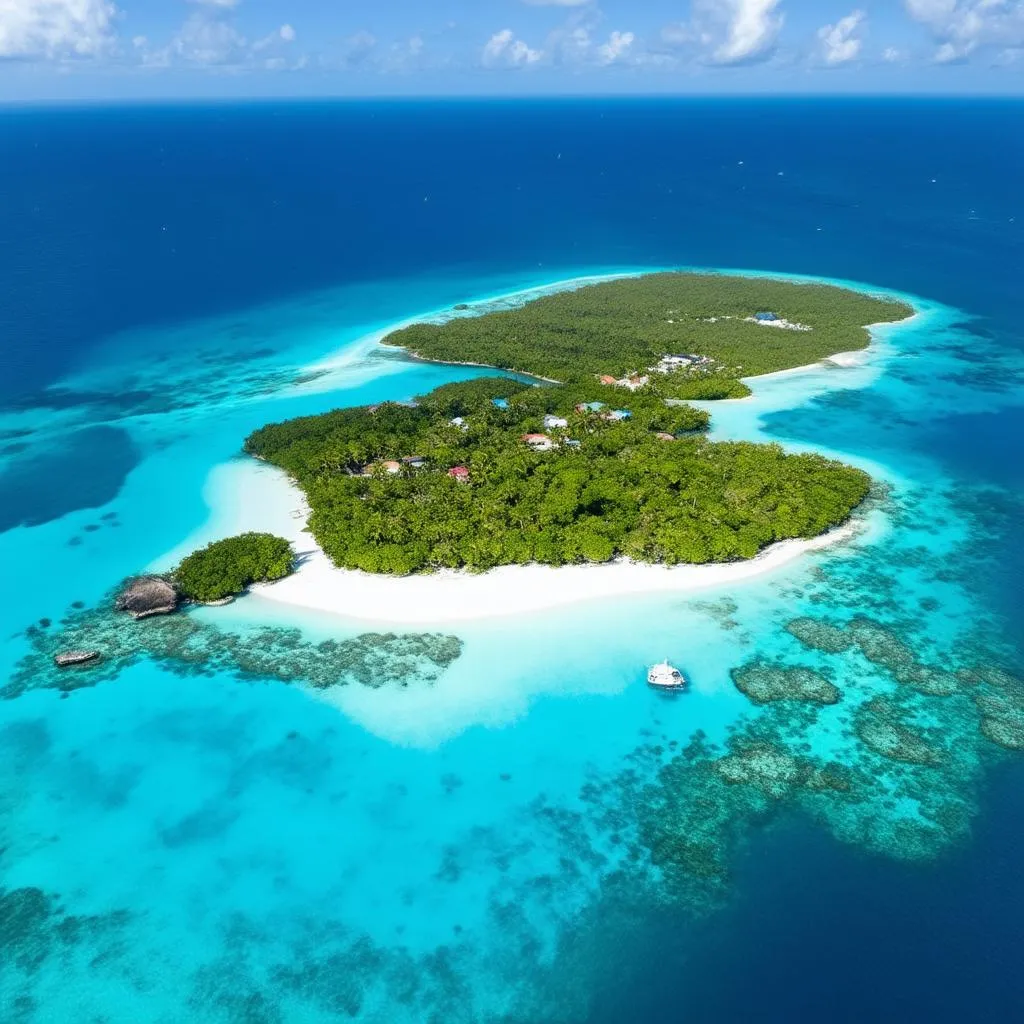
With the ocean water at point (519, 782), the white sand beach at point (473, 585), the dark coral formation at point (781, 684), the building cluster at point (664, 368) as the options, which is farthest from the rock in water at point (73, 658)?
the building cluster at point (664, 368)

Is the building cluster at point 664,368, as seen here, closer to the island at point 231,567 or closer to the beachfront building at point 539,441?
the beachfront building at point 539,441

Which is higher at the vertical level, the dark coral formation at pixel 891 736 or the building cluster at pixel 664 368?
the dark coral formation at pixel 891 736

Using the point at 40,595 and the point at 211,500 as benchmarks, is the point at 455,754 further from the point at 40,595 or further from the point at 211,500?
the point at 211,500

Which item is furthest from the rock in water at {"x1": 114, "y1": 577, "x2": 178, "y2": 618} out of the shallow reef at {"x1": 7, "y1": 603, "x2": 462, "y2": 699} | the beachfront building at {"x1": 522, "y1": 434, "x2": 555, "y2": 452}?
the beachfront building at {"x1": 522, "y1": 434, "x2": 555, "y2": 452}

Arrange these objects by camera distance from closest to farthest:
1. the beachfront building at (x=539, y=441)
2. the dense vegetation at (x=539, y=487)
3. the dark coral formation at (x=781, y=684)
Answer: the dark coral formation at (x=781, y=684)
the dense vegetation at (x=539, y=487)
the beachfront building at (x=539, y=441)

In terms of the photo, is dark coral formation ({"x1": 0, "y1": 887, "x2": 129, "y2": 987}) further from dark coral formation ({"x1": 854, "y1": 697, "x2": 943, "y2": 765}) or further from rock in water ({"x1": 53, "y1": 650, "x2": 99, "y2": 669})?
dark coral formation ({"x1": 854, "y1": 697, "x2": 943, "y2": 765})

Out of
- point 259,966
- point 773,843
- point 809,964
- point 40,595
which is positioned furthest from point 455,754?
point 40,595

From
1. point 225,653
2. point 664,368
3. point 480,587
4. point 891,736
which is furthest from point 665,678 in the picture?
point 664,368
